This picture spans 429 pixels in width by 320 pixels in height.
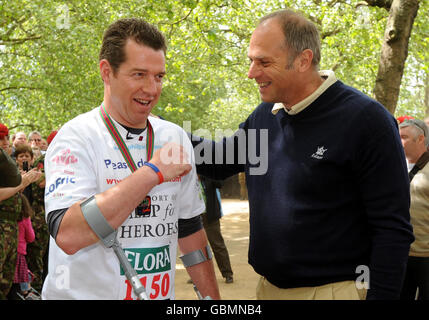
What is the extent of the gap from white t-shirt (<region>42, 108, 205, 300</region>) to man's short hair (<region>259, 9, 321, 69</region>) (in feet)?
3.69

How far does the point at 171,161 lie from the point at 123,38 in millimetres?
664

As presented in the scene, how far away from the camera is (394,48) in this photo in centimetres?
728

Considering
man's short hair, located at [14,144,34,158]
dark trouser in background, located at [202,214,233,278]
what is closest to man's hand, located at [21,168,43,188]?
man's short hair, located at [14,144,34,158]

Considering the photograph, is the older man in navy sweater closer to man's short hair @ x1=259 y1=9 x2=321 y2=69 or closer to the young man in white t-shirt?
man's short hair @ x1=259 y1=9 x2=321 y2=69

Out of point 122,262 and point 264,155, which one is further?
point 264,155

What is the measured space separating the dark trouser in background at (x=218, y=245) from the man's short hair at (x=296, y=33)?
6.14 m

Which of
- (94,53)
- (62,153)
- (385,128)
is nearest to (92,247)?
(62,153)

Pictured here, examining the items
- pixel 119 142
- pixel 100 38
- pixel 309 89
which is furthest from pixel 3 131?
pixel 100 38

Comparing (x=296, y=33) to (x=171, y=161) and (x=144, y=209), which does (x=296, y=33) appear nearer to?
(x=171, y=161)

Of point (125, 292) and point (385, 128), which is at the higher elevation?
point (385, 128)

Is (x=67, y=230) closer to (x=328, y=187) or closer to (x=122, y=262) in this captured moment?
(x=122, y=262)

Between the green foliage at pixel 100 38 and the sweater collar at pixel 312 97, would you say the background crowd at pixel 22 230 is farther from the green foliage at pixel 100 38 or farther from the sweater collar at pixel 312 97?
the green foliage at pixel 100 38

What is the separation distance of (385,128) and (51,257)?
182 centimetres

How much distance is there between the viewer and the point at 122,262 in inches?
86.1
